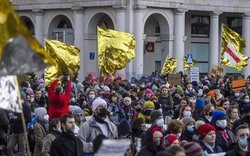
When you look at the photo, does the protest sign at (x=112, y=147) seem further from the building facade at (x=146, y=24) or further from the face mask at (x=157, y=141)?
the building facade at (x=146, y=24)

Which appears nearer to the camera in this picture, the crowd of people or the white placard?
the white placard

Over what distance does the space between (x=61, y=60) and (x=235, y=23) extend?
101ft

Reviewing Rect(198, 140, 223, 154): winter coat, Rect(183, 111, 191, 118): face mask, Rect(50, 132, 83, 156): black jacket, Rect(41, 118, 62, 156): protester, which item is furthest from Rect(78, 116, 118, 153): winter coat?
Rect(183, 111, 191, 118): face mask

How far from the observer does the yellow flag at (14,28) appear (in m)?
7.12

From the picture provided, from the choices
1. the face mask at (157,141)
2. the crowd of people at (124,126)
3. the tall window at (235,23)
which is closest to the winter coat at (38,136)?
the crowd of people at (124,126)

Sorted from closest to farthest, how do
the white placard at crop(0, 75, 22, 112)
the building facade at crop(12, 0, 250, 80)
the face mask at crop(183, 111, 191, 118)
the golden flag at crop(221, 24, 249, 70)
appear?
the white placard at crop(0, 75, 22, 112), the face mask at crop(183, 111, 191, 118), the golden flag at crop(221, 24, 249, 70), the building facade at crop(12, 0, 250, 80)

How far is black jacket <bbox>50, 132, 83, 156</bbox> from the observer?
37.4ft

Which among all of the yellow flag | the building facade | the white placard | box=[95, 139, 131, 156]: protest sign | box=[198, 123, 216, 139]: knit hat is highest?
the building facade

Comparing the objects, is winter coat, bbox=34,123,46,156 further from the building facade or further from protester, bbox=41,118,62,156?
the building facade

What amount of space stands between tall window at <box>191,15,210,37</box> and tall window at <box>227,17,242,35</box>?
1.89 m

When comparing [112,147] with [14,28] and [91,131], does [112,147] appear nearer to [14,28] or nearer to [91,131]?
[14,28]

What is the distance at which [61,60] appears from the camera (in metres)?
26.2

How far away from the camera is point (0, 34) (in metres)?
7.38

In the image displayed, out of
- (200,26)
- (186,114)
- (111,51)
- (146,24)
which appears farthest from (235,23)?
(186,114)
